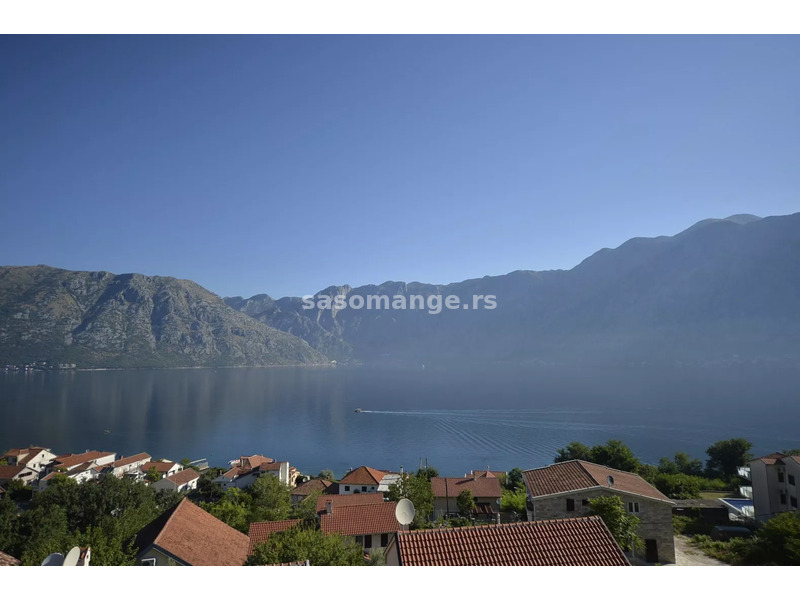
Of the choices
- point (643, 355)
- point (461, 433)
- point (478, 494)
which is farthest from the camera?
point (643, 355)

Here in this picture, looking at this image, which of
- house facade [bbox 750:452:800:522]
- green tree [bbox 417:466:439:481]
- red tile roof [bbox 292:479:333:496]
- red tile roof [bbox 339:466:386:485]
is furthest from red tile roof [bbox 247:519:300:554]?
house facade [bbox 750:452:800:522]

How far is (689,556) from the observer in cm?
1088

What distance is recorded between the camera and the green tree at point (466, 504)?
66.3ft

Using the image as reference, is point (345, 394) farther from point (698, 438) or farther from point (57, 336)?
point (57, 336)

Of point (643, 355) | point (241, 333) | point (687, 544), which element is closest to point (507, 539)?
point (687, 544)

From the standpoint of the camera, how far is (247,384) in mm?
115562

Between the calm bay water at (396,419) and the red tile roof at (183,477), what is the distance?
35.8 ft

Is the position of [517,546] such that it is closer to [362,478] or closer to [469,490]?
[469,490]

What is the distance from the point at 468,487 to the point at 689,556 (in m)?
12.7

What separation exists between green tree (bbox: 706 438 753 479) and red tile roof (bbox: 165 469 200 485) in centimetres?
3502

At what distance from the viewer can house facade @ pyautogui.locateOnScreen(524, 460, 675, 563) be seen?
35.1 ft

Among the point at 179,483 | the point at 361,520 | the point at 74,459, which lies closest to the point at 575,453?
the point at 361,520

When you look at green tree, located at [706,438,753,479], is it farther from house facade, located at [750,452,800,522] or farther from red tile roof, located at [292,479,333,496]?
red tile roof, located at [292,479,333,496]

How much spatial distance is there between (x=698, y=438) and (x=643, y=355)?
5035 inches
